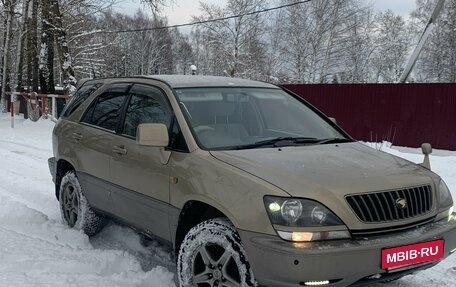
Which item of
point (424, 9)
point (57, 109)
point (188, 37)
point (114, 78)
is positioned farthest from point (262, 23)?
point (188, 37)

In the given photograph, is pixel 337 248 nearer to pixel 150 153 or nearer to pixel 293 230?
pixel 293 230

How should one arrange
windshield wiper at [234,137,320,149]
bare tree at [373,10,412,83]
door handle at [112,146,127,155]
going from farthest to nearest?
bare tree at [373,10,412,83] → door handle at [112,146,127,155] → windshield wiper at [234,137,320,149]

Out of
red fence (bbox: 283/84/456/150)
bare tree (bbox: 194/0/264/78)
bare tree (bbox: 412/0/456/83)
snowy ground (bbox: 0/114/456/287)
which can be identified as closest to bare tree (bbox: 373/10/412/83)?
bare tree (bbox: 412/0/456/83)

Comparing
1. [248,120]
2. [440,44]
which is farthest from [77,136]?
[440,44]

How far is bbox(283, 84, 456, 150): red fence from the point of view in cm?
1357

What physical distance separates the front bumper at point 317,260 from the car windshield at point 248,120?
97 cm

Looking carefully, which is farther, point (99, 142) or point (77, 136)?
point (77, 136)

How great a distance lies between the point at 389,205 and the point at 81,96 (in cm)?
371

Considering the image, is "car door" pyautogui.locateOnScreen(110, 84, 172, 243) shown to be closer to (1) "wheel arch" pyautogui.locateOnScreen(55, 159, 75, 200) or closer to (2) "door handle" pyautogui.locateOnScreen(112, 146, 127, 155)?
(2) "door handle" pyautogui.locateOnScreen(112, 146, 127, 155)

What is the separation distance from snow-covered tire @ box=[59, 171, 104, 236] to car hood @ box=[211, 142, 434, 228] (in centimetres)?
207

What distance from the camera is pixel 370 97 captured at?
50.6ft

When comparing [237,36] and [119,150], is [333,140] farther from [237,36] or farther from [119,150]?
[237,36]

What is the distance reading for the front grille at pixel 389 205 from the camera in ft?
9.97

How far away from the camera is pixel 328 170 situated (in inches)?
130
